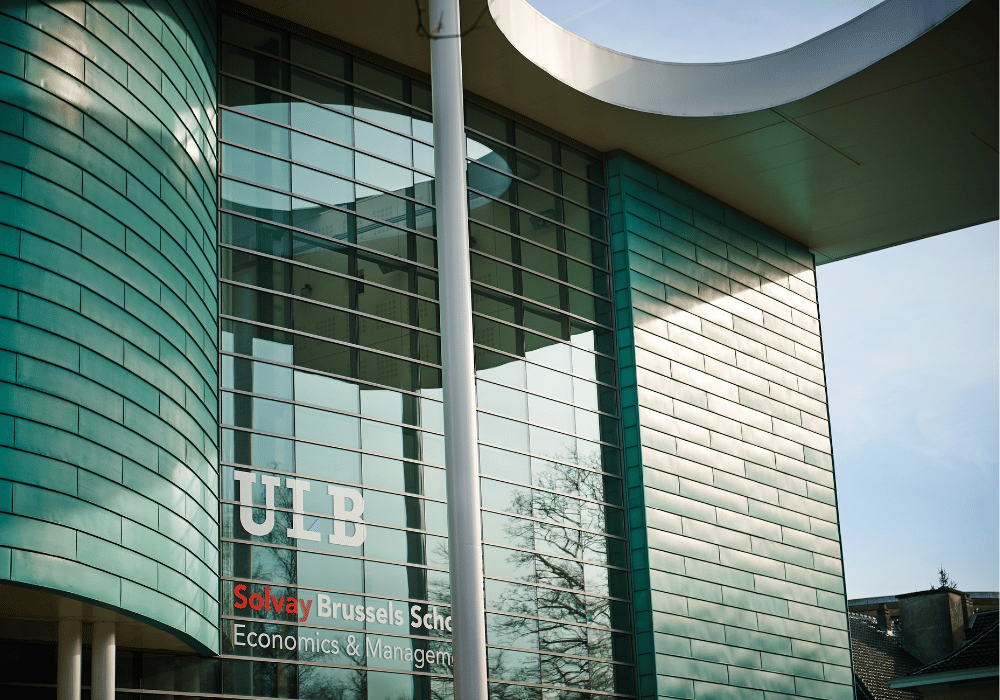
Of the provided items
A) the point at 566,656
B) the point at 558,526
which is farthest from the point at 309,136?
the point at 566,656

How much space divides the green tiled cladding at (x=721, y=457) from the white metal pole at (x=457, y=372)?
255 inches

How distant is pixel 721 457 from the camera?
22219mm

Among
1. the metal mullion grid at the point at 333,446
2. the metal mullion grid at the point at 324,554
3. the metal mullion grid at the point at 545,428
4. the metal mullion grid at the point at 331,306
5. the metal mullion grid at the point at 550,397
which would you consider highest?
the metal mullion grid at the point at 331,306

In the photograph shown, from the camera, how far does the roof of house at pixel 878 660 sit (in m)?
35.5

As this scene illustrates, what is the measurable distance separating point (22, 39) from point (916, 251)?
2235cm

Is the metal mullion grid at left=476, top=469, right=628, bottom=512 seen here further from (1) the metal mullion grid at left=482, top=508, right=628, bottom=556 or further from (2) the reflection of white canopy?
(2) the reflection of white canopy

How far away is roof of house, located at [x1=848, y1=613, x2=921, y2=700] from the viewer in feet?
117

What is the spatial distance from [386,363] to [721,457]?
25.2ft

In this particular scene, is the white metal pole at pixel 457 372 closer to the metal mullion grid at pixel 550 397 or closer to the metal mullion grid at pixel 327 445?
the metal mullion grid at pixel 327 445

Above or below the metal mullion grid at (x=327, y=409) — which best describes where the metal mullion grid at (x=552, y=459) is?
below

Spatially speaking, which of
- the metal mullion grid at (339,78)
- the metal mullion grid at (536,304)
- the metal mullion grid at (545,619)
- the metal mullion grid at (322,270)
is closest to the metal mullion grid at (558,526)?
the metal mullion grid at (545,619)

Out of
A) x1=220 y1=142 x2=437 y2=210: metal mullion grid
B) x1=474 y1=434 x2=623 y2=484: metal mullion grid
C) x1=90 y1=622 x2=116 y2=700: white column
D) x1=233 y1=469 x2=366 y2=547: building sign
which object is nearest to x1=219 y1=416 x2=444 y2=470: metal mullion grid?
x1=233 y1=469 x2=366 y2=547: building sign

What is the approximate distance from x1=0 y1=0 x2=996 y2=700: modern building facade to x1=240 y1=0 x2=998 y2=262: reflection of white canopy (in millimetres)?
113

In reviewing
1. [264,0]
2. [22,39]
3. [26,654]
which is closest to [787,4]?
[264,0]
